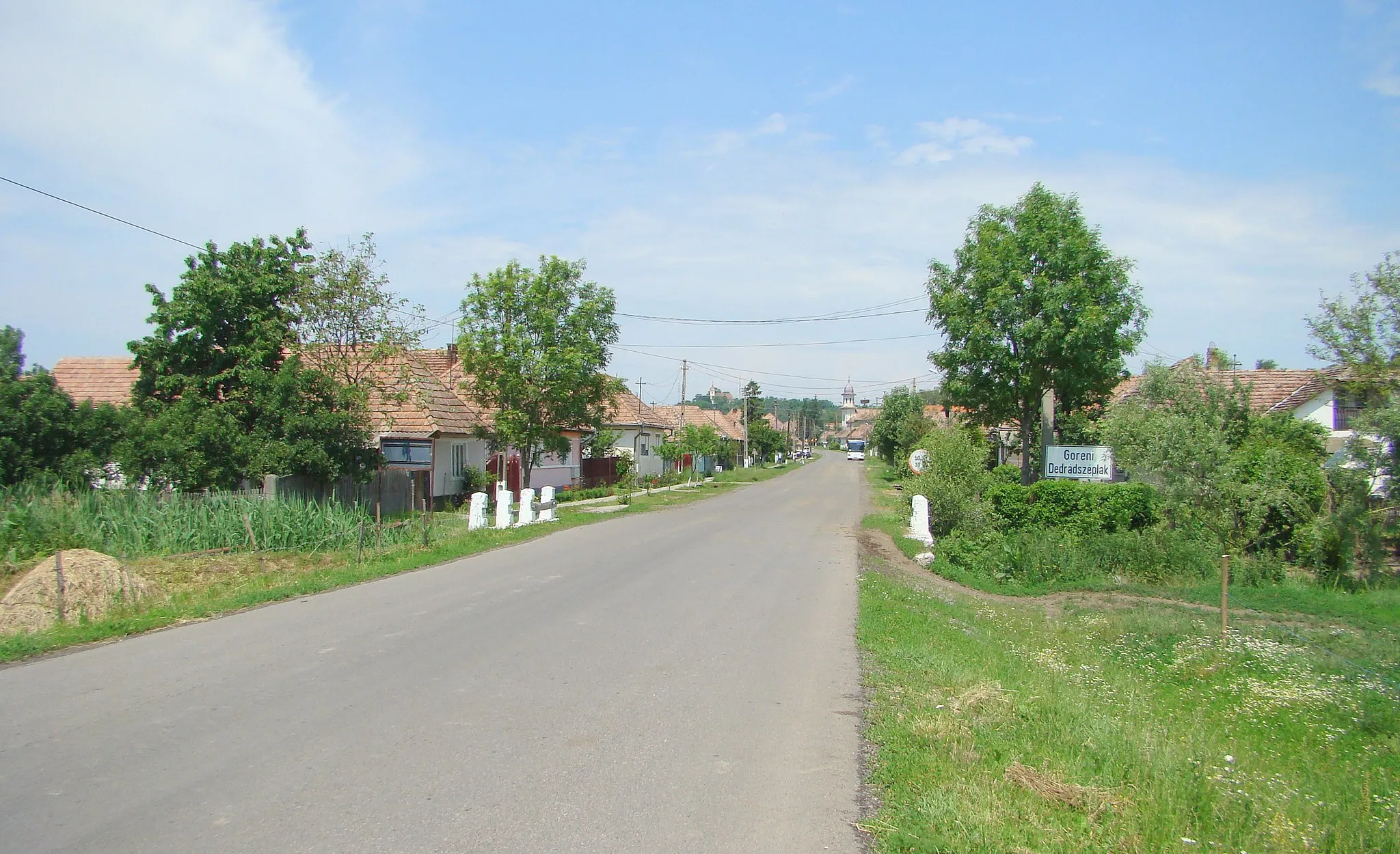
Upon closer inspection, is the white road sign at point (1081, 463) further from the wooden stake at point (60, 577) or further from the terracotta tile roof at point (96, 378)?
the terracotta tile roof at point (96, 378)

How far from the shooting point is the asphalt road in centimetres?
475

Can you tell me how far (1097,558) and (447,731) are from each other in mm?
14421

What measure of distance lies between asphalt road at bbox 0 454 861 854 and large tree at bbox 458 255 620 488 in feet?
52.8

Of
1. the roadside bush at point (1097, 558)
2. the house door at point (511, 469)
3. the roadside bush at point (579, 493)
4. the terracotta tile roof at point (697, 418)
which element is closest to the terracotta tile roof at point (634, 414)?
the terracotta tile roof at point (697, 418)

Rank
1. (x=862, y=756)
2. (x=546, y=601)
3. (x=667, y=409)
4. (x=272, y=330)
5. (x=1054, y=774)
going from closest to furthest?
(x=1054, y=774) < (x=862, y=756) < (x=546, y=601) < (x=272, y=330) < (x=667, y=409)

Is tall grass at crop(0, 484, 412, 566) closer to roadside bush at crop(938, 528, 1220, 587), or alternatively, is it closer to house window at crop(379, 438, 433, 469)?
house window at crop(379, 438, 433, 469)

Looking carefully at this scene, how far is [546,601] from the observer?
464 inches

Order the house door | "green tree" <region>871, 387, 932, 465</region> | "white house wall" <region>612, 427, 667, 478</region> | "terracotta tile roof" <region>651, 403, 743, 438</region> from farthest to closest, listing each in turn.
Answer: "terracotta tile roof" <region>651, 403, 743, 438</region> → "white house wall" <region>612, 427, 667, 478</region> → "green tree" <region>871, 387, 932, 465</region> → the house door

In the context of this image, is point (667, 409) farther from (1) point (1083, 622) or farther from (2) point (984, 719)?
(2) point (984, 719)

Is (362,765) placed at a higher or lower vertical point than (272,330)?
lower

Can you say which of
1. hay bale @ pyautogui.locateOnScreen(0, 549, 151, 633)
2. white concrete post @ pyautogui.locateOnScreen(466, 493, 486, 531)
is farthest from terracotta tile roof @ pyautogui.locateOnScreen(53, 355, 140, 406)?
hay bale @ pyautogui.locateOnScreen(0, 549, 151, 633)

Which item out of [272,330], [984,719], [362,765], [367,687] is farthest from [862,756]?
[272,330]

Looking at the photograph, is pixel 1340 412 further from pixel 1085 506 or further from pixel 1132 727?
pixel 1132 727

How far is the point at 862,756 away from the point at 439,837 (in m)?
3.02
